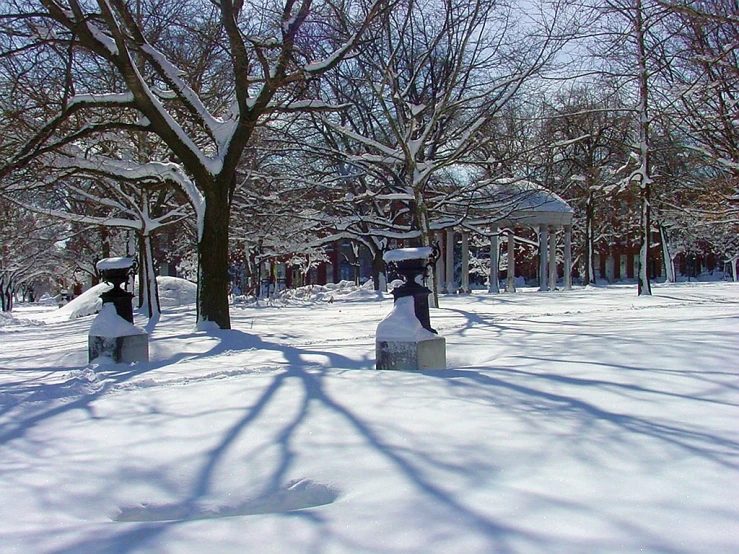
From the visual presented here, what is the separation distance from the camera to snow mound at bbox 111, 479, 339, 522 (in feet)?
10.5

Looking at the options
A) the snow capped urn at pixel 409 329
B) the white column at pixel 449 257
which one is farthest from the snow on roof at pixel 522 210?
the snow capped urn at pixel 409 329

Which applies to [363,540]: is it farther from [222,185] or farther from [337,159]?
[337,159]

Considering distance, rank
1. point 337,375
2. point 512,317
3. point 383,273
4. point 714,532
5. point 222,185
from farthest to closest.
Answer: point 383,273 → point 512,317 → point 222,185 → point 337,375 → point 714,532

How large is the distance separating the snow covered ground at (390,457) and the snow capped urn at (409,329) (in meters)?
0.69

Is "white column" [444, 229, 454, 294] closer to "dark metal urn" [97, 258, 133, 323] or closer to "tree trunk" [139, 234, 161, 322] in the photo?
"tree trunk" [139, 234, 161, 322]

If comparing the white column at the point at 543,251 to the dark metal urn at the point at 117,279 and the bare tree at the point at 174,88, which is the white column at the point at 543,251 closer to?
the bare tree at the point at 174,88

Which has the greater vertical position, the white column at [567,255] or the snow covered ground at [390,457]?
the white column at [567,255]

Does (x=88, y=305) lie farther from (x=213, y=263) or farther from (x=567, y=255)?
(x=567, y=255)

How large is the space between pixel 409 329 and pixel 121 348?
3750mm

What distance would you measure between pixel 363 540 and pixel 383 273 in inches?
1076

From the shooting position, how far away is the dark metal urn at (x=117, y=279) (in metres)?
8.80

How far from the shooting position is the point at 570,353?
6668 millimetres

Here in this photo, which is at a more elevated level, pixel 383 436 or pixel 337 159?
pixel 337 159

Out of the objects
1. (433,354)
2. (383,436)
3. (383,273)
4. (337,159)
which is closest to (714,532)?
(383,436)
